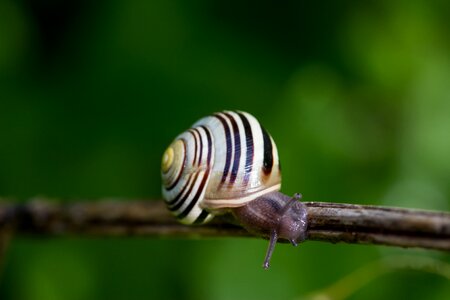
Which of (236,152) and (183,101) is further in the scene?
(183,101)

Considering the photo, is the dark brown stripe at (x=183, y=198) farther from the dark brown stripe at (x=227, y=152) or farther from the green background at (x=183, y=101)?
the green background at (x=183, y=101)

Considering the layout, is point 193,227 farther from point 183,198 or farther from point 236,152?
point 236,152

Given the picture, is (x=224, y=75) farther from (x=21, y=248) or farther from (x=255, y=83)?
(x=21, y=248)

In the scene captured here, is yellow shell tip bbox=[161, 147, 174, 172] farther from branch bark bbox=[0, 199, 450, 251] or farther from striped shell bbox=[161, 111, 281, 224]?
branch bark bbox=[0, 199, 450, 251]

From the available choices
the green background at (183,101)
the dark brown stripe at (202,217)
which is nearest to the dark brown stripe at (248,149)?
the dark brown stripe at (202,217)

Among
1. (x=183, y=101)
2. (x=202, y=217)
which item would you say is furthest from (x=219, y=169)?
(x=183, y=101)
